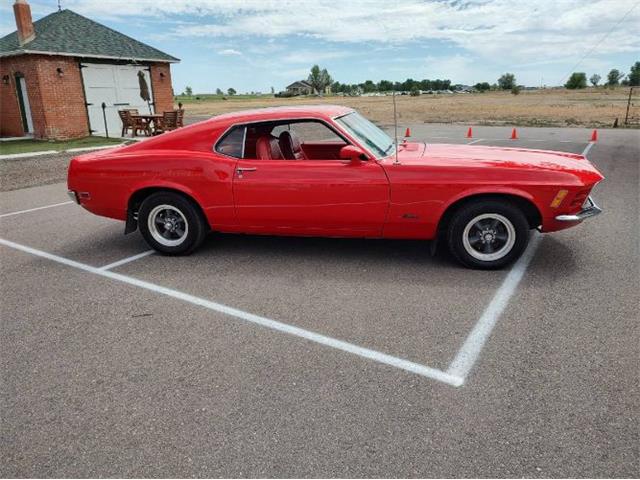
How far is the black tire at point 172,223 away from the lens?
4.88m

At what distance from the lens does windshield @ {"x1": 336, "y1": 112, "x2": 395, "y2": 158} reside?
15.1ft

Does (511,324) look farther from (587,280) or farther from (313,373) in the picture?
(313,373)

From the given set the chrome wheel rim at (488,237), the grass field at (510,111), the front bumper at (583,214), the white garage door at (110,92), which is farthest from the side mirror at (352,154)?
the grass field at (510,111)

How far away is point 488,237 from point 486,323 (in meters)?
1.16

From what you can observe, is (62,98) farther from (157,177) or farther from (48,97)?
(157,177)

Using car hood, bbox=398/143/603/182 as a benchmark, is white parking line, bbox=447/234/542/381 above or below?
below

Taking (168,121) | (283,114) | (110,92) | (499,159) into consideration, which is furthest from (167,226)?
(110,92)

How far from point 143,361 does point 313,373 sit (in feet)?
3.62

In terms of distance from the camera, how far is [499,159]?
14.7 feet

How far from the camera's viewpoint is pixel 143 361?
3.12 metres

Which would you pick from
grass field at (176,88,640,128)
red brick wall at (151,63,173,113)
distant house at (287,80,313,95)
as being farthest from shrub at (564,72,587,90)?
red brick wall at (151,63,173,113)

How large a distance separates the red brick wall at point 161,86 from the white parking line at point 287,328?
1692 centimetres

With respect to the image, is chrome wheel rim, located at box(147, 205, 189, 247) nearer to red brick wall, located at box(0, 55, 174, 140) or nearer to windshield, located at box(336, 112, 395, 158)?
windshield, located at box(336, 112, 395, 158)

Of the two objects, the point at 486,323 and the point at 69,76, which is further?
the point at 69,76
